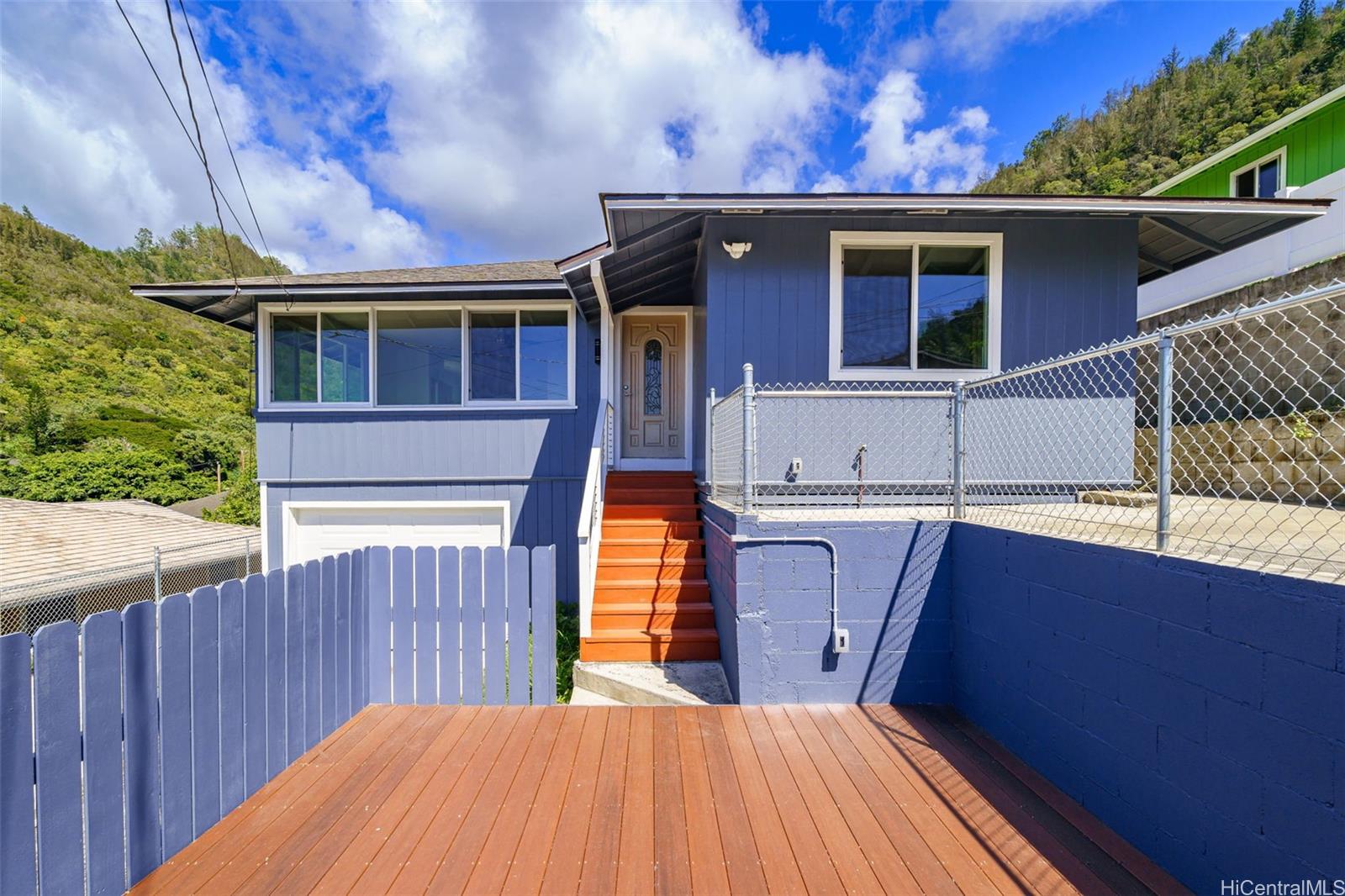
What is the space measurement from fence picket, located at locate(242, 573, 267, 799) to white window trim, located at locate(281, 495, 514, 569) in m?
4.17

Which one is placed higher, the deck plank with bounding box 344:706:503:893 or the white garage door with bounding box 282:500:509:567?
the white garage door with bounding box 282:500:509:567

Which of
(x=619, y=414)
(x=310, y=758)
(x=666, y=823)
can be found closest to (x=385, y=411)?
(x=619, y=414)

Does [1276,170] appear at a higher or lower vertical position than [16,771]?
higher

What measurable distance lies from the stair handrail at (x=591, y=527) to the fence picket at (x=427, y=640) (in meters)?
0.98

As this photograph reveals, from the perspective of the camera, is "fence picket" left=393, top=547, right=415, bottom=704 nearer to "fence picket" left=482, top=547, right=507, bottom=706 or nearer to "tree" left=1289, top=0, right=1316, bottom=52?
"fence picket" left=482, top=547, right=507, bottom=706

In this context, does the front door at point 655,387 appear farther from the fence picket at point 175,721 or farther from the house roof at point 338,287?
the fence picket at point 175,721

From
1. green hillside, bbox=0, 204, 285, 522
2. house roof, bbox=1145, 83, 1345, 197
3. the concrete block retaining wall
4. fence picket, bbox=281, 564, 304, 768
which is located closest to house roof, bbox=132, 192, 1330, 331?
green hillside, bbox=0, 204, 285, 522

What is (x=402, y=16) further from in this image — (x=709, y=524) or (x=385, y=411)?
(x=709, y=524)

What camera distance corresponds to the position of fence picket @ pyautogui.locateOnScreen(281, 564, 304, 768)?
2645 millimetres

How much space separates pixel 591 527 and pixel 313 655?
77.4 inches

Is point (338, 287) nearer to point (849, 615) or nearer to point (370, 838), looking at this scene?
point (370, 838)

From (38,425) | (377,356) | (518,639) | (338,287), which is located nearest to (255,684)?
(518,639)

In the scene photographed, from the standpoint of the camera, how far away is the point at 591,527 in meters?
4.23

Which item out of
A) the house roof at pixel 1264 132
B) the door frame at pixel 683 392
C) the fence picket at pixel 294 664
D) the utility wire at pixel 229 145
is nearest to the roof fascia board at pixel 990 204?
the door frame at pixel 683 392
